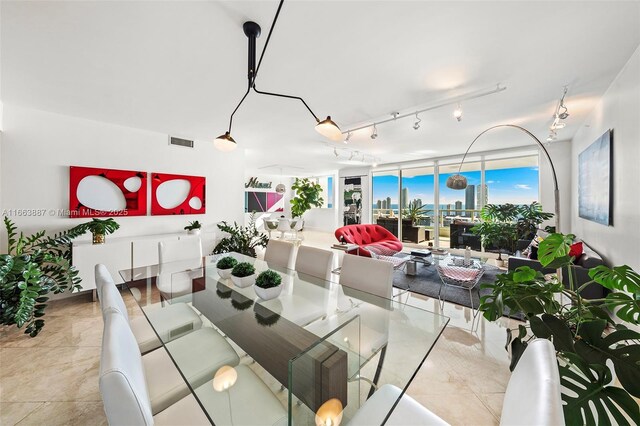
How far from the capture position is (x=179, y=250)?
10.5 feet

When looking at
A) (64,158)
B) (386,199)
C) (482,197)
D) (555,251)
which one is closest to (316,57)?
(555,251)

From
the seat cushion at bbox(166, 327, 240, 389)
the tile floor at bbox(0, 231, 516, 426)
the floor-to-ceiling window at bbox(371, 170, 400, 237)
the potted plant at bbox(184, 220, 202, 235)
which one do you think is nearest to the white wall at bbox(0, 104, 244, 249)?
the potted plant at bbox(184, 220, 202, 235)

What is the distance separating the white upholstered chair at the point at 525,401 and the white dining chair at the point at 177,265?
1907mm

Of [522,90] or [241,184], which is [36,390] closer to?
[241,184]

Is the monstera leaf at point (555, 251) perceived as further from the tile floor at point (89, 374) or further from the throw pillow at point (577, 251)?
the throw pillow at point (577, 251)

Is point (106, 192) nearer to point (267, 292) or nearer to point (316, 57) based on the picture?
point (267, 292)

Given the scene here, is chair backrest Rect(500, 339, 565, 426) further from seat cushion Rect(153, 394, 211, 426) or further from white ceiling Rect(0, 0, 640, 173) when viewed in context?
white ceiling Rect(0, 0, 640, 173)

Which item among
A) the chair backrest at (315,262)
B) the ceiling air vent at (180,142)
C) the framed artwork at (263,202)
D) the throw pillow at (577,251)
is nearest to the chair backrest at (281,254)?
the chair backrest at (315,262)

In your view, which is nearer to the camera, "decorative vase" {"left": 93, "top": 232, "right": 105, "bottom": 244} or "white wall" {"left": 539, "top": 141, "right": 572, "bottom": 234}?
"decorative vase" {"left": 93, "top": 232, "right": 105, "bottom": 244}

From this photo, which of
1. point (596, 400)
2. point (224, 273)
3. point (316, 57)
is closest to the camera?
point (596, 400)

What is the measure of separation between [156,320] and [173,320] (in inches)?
4.5

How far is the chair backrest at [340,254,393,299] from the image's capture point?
205 centimetres

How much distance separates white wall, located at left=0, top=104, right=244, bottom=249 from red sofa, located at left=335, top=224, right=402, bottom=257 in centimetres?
304

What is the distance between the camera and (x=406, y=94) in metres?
2.78
